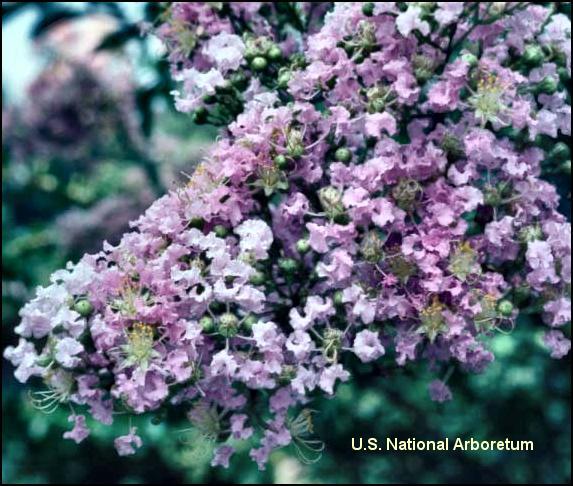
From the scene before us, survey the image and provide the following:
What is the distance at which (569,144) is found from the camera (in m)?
1.97

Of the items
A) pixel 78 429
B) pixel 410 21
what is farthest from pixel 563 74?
pixel 78 429

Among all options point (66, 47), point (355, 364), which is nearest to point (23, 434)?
point (66, 47)

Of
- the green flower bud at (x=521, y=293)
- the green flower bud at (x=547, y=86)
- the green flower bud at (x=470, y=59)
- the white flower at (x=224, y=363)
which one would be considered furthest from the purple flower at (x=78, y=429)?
the green flower bud at (x=547, y=86)

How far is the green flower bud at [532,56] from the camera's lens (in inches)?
70.2

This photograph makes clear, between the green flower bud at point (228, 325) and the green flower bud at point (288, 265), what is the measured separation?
146 millimetres

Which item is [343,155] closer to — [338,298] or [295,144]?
[295,144]

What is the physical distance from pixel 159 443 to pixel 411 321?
8.43ft

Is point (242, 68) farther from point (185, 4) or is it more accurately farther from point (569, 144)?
point (569, 144)

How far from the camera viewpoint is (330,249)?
1.66 meters

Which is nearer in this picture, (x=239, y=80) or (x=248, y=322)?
(x=248, y=322)

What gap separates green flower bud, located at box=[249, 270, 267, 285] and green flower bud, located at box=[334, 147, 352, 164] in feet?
0.76

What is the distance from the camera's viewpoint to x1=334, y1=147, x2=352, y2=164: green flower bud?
1648 millimetres

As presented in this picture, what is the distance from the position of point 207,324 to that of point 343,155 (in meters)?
0.36

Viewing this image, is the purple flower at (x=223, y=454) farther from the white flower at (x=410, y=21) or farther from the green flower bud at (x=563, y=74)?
the green flower bud at (x=563, y=74)
